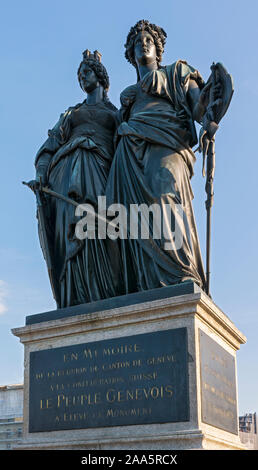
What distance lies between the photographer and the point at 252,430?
25.2 meters

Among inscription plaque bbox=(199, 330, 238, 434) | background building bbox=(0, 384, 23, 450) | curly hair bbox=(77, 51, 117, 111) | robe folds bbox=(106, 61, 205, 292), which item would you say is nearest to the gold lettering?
robe folds bbox=(106, 61, 205, 292)

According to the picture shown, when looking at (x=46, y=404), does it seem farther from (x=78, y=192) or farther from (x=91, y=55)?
(x=91, y=55)

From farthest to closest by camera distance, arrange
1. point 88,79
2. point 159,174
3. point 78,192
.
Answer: point 88,79
point 78,192
point 159,174

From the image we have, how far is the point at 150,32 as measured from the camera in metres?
10.1

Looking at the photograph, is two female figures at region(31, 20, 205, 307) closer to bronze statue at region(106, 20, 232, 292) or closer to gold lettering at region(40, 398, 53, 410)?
bronze statue at region(106, 20, 232, 292)

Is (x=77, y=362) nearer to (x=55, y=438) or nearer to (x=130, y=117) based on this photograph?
(x=55, y=438)

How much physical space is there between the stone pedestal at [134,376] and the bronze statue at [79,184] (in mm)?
580

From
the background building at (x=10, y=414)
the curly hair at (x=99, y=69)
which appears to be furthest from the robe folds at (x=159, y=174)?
the background building at (x=10, y=414)

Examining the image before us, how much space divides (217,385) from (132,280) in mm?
1812

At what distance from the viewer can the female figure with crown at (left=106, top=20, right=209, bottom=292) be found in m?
8.49

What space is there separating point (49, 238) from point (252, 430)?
17948 millimetres

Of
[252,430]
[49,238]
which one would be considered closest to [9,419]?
Answer: [252,430]

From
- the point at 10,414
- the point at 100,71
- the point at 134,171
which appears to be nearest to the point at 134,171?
the point at 134,171

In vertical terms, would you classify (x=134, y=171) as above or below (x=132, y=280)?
above
